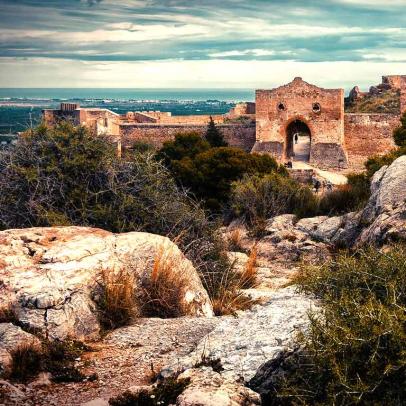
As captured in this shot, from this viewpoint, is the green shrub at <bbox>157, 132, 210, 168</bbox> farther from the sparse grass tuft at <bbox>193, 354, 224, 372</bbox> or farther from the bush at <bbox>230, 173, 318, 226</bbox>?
the sparse grass tuft at <bbox>193, 354, 224, 372</bbox>

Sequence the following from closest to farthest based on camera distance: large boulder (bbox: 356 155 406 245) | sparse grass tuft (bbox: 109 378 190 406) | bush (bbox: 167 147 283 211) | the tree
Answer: sparse grass tuft (bbox: 109 378 190 406), large boulder (bbox: 356 155 406 245), bush (bbox: 167 147 283 211), the tree

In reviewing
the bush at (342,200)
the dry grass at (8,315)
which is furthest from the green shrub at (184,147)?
the dry grass at (8,315)

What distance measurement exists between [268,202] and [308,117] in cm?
2088

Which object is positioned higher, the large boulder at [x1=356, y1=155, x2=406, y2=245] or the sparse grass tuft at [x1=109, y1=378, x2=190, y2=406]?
the large boulder at [x1=356, y1=155, x2=406, y2=245]

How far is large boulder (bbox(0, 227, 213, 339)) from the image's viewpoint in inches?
208

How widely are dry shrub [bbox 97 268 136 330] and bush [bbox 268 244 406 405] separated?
1.80 m

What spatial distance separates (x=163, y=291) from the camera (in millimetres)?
6039

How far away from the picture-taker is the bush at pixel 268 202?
1577 cm

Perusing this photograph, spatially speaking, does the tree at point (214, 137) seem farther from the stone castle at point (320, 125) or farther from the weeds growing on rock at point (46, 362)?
the weeds growing on rock at point (46, 362)

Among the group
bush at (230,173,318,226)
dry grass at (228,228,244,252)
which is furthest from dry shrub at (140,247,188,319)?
bush at (230,173,318,226)

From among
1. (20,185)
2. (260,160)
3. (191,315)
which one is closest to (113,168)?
(20,185)

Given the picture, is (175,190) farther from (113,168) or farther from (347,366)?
(347,366)

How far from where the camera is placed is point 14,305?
5.30 m

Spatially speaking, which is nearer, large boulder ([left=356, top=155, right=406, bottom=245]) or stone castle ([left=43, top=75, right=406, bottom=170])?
large boulder ([left=356, top=155, right=406, bottom=245])
